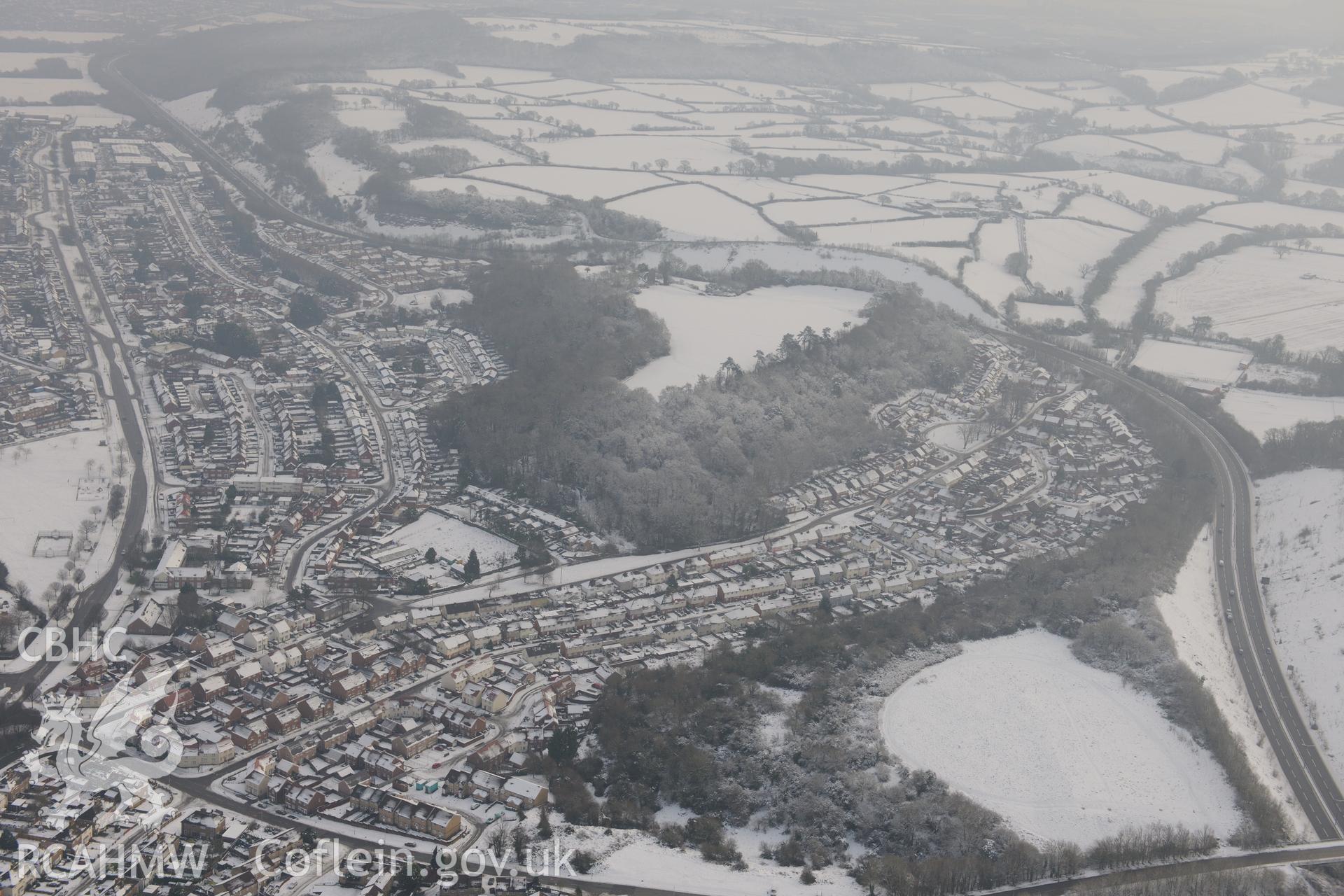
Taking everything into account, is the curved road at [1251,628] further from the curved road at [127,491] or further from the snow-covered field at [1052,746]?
the curved road at [127,491]

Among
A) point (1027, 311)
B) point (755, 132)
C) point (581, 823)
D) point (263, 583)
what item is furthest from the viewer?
point (755, 132)

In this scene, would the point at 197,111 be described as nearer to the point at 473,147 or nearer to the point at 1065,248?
the point at 473,147

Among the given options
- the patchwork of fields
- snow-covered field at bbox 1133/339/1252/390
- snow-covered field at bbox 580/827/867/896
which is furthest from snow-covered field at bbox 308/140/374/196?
snow-covered field at bbox 580/827/867/896

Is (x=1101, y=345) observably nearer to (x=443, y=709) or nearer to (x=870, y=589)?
(x=870, y=589)

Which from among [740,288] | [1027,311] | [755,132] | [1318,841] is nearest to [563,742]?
[1318,841]

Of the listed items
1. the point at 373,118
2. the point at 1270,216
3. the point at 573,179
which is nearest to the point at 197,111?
the point at 373,118

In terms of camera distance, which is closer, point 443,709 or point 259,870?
point 259,870

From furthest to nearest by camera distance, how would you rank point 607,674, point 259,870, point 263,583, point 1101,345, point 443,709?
point 1101,345 < point 263,583 < point 607,674 < point 443,709 < point 259,870
